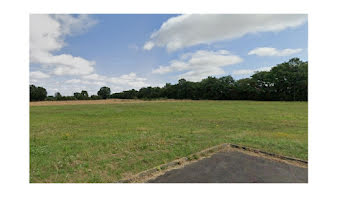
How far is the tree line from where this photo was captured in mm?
39875

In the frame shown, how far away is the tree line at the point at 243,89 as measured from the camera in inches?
1570

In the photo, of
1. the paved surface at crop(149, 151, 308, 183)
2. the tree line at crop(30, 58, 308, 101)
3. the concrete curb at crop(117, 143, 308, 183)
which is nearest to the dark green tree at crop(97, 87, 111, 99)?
the tree line at crop(30, 58, 308, 101)

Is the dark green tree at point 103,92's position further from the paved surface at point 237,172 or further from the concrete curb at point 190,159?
the paved surface at point 237,172

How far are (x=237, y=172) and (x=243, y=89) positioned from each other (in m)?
48.1

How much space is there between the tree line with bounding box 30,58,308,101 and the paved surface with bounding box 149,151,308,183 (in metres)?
36.4

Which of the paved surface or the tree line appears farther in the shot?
the tree line

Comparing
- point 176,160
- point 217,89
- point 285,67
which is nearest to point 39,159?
point 176,160

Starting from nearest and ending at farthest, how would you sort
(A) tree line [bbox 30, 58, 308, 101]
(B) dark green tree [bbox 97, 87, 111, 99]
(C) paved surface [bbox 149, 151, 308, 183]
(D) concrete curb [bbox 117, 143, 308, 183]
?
(C) paved surface [bbox 149, 151, 308, 183], (D) concrete curb [bbox 117, 143, 308, 183], (B) dark green tree [bbox 97, 87, 111, 99], (A) tree line [bbox 30, 58, 308, 101]

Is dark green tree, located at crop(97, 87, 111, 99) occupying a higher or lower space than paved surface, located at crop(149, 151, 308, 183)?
higher

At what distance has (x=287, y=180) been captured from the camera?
340 centimetres

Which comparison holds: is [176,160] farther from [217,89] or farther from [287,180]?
[217,89]

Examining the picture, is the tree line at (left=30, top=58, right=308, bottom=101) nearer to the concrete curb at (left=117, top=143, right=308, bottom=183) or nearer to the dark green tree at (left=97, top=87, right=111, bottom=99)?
the dark green tree at (left=97, top=87, right=111, bottom=99)

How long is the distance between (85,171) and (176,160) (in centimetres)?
211

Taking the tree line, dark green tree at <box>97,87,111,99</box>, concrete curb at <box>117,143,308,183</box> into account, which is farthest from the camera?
the tree line
